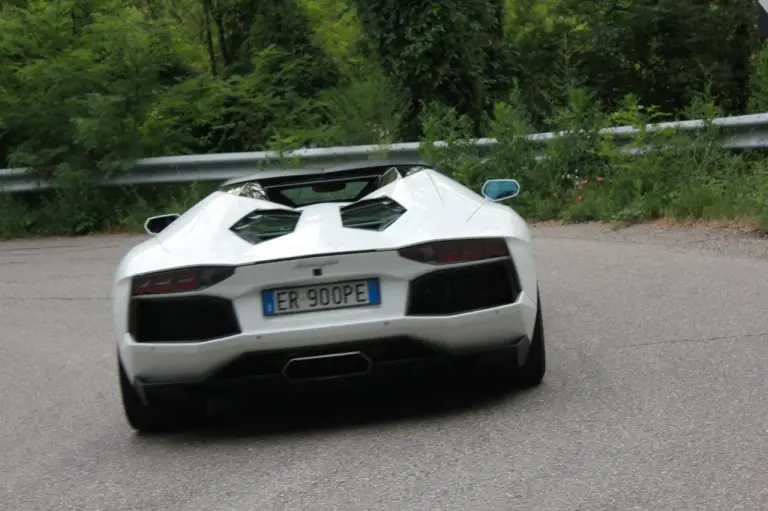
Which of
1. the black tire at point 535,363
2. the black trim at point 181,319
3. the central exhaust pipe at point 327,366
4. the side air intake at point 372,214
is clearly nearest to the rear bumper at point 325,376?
the central exhaust pipe at point 327,366

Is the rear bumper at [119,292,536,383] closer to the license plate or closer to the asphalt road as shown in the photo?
the license plate

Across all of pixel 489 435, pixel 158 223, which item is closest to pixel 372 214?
pixel 489 435

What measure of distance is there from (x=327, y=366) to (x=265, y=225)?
73 cm

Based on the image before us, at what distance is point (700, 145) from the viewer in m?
11.6

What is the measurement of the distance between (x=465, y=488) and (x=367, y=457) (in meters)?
0.60

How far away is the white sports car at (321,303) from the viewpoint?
4676 mm

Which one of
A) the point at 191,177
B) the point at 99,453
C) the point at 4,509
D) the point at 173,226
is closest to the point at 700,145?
the point at 191,177

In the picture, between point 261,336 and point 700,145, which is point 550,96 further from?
point 261,336

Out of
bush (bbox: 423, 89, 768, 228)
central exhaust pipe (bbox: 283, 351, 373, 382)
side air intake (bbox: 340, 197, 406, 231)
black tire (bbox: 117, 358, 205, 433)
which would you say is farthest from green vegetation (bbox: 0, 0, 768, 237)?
black tire (bbox: 117, 358, 205, 433)

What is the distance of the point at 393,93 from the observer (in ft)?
54.3

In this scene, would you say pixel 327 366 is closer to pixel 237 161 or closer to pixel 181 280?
pixel 181 280

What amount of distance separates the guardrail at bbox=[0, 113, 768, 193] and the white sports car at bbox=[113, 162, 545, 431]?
738 cm

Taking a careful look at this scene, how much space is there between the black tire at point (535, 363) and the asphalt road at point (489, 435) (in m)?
0.06

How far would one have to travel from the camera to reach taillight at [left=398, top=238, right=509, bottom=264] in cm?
471
